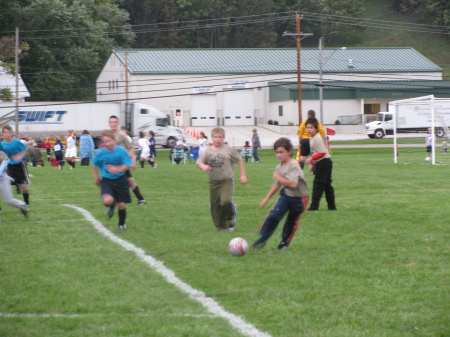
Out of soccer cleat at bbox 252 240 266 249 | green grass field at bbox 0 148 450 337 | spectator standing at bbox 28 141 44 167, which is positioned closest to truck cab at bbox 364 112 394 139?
spectator standing at bbox 28 141 44 167

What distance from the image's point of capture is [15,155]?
48.1 feet

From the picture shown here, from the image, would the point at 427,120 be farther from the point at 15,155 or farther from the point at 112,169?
the point at 112,169

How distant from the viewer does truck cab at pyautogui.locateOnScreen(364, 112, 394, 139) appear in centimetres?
6047

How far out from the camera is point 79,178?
82.1 ft

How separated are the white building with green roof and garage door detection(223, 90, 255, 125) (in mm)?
105

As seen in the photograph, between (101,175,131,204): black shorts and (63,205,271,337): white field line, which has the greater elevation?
(101,175,131,204): black shorts

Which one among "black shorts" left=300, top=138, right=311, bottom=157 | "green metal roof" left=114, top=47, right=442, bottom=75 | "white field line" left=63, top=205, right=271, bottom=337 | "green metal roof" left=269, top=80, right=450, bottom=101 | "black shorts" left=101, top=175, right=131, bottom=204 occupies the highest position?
"green metal roof" left=114, top=47, right=442, bottom=75

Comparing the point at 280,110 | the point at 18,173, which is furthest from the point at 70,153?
the point at 280,110

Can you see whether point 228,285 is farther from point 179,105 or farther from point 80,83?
point 80,83

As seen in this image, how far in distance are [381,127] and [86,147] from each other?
3438cm

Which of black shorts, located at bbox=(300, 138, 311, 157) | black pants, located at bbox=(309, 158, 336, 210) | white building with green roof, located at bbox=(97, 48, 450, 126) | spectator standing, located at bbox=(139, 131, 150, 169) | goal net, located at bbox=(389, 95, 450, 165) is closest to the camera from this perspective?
black pants, located at bbox=(309, 158, 336, 210)

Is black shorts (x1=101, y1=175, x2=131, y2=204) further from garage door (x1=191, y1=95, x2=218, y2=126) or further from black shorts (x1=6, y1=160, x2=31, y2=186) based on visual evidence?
garage door (x1=191, y1=95, x2=218, y2=126)

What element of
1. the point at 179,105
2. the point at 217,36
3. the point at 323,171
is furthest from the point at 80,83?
the point at 323,171

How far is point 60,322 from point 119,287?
126 cm
